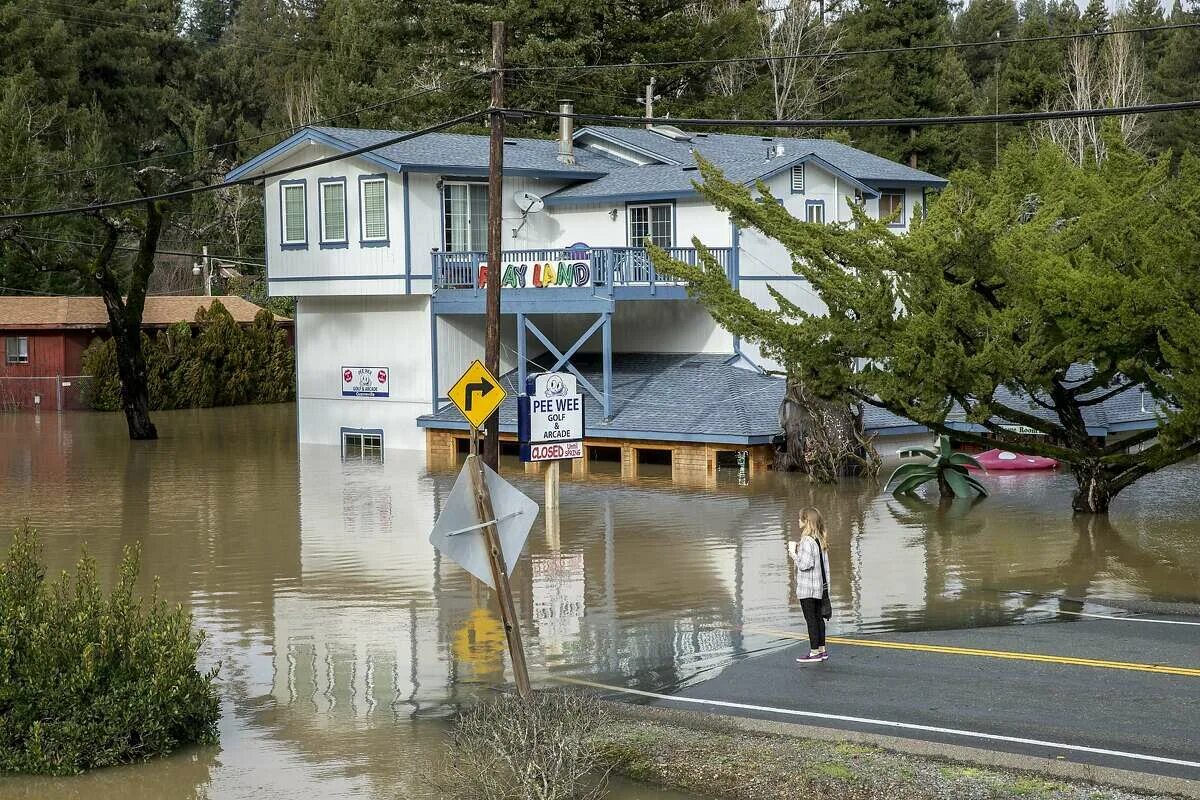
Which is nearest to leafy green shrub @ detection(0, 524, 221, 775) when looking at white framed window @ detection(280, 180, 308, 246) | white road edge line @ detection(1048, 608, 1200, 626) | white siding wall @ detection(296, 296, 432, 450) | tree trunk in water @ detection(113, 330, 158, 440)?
white road edge line @ detection(1048, 608, 1200, 626)

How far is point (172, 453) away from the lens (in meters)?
38.0

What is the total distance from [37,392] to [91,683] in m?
42.6

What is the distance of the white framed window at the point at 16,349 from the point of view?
172ft

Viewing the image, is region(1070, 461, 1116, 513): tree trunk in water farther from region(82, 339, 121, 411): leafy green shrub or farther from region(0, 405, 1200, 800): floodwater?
region(82, 339, 121, 411): leafy green shrub

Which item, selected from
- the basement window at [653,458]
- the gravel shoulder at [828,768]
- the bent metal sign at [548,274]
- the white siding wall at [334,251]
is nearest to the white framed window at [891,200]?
the bent metal sign at [548,274]

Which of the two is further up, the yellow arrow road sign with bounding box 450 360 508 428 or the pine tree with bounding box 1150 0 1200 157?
the pine tree with bounding box 1150 0 1200 157

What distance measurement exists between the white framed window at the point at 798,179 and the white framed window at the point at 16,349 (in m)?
29.0

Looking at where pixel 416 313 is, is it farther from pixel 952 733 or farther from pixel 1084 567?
pixel 952 733

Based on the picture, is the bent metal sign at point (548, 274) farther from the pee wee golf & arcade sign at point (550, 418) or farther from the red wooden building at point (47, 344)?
the red wooden building at point (47, 344)

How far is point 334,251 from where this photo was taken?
37.2 meters

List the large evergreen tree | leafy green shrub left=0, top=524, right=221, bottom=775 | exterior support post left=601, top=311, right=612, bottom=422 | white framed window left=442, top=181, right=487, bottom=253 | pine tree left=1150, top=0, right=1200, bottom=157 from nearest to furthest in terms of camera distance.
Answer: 1. leafy green shrub left=0, top=524, right=221, bottom=775
2. the large evergreen tree
3. exterior support post left=601, top=311, right=612, bottom=422
4. white framed window left=442, top=181, right=487, bottom=253
5. pine tree left=1150, top=0, right=1200, bottom=157

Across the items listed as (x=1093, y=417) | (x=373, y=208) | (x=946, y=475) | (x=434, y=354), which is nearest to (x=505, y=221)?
(x=373, y=208)

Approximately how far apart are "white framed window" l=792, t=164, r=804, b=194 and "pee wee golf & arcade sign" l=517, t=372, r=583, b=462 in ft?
41.5

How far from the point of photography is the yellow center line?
13570mm
